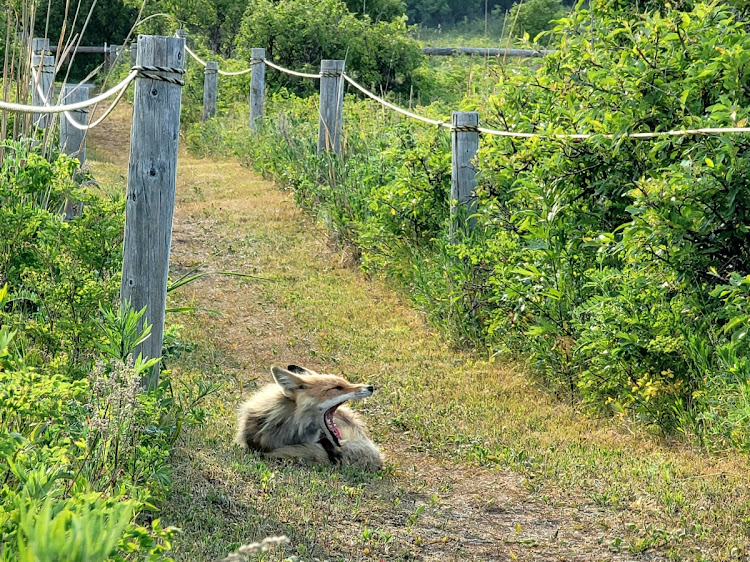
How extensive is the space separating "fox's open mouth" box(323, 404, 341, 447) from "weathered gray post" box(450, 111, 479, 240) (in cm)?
238

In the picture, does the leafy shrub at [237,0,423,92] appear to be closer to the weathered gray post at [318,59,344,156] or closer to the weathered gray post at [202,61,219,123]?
the weathered gray post at [202,61,219,123]

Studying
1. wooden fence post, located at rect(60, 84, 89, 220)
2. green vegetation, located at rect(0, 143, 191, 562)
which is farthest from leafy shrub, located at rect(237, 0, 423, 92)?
green vegetation, located at rect(0, 143, 191, 562)

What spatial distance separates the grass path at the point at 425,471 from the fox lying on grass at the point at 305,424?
118 millimetres

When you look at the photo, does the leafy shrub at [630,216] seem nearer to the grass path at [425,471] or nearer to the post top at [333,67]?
the grass path at [425,471]

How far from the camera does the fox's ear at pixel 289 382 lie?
4.81m

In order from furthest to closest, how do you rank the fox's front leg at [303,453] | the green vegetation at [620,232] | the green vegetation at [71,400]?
1. the fox's front leg at [303,453]
2. the green vegetation at [620,232]
3. the green vegetation at [71,400]

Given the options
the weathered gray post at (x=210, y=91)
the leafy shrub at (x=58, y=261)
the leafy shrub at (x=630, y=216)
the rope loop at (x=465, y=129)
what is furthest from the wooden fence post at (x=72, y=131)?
the weathered gray post at (x=210, y=91)

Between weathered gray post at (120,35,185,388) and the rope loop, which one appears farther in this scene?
the rope loop

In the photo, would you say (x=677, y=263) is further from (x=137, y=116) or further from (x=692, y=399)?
(x=137, y=116)

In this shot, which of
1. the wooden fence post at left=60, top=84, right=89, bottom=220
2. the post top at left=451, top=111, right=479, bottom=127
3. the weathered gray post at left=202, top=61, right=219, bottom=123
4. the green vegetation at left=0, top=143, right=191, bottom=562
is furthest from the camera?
the weathered gray post at left=202, top=61, right=219, bottom=123

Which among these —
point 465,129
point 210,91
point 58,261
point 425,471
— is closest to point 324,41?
point 210,91

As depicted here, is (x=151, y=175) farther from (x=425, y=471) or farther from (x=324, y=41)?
(x=324, y=41)

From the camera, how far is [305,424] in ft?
15.9

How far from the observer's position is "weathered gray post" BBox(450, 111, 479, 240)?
6.69 metres
